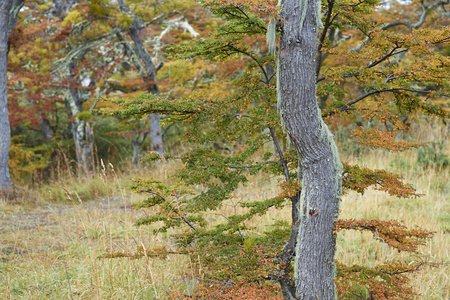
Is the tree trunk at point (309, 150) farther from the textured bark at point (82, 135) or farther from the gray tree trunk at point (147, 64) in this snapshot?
the textured bark at point (82, 135)

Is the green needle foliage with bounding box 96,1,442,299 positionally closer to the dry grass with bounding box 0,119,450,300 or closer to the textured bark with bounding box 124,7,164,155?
the dry grass with bounding box 0,119,450,300

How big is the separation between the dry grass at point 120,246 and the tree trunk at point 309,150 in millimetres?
908

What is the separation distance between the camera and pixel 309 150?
1.85 metres

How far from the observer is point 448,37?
1.93m

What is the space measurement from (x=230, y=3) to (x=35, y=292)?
8.51 feet

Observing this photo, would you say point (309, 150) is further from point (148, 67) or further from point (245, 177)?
point (148, 67)

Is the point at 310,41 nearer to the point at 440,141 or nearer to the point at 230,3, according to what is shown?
the point at 230,3

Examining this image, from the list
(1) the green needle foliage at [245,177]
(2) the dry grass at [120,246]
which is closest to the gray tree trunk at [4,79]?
(2) the dry grass at [120,246]

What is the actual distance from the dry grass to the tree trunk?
908 mm

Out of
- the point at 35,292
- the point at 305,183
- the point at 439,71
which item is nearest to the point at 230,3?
the point at 305,183

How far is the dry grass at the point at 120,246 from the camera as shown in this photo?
284 cm

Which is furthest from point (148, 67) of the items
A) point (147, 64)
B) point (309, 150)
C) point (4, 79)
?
point (309, 150)

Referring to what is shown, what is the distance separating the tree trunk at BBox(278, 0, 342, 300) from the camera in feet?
5.76

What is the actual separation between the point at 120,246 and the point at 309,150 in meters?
2.42
